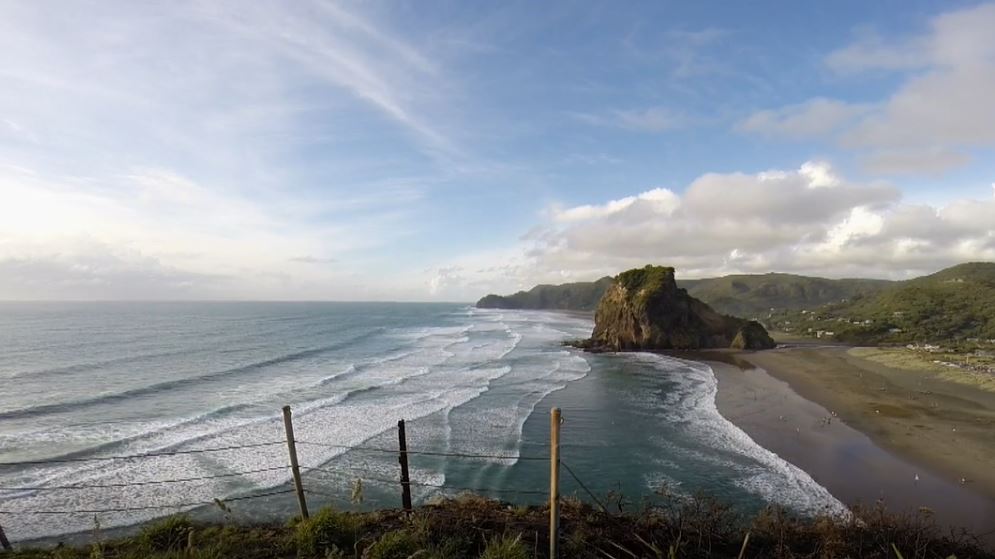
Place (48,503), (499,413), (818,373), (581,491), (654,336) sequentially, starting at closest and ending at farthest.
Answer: (48,503) → (581,491) → (499,413) → (818,373) → (654,336)

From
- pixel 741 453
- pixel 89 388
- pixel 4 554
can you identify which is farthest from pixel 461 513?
pixel 89 388

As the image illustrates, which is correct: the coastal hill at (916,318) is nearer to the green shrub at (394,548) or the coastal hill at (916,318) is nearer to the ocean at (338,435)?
the ocean at (338,435)

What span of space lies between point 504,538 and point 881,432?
22962 millimetres

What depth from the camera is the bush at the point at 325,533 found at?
8.34 meters

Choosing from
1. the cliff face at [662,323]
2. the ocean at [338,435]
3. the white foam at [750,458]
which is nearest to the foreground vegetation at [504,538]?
the ocean at [338,435]

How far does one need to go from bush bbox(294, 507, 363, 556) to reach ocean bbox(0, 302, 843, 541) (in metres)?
5.48

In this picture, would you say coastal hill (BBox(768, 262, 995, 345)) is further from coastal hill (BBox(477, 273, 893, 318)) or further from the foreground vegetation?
the foreground vegetation

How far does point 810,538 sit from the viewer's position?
995cm

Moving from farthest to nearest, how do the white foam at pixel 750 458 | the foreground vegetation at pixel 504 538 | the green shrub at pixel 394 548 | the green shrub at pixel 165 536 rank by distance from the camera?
the white foam at pixel 750 458
the green shrub at pixel 165 536
the foreground vegetation at pixel 504 538
the green shrub at pixel 394 548

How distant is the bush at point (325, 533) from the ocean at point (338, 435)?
548cm

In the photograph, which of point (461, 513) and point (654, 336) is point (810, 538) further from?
point (654, 336)

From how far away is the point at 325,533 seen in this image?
28.2 feet

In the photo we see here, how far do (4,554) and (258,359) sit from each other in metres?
38.6

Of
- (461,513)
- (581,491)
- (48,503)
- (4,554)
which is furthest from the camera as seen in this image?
(581,491)
